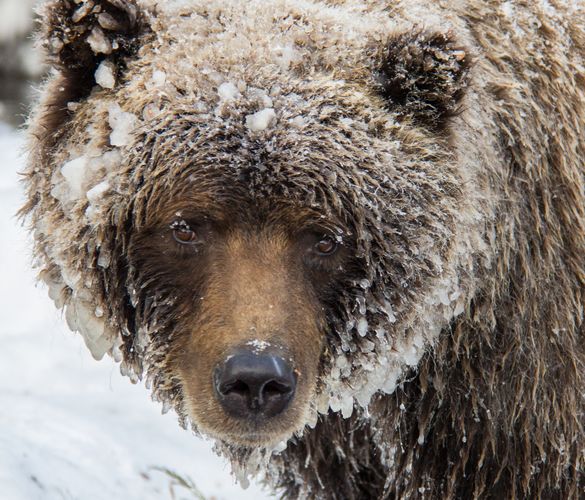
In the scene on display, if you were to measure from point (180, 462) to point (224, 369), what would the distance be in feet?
7.50

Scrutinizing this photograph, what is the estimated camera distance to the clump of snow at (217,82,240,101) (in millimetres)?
2959

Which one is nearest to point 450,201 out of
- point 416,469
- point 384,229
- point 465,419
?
point 384,229

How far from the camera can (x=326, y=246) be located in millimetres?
3098

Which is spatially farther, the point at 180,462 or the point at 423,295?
the point at 180,462

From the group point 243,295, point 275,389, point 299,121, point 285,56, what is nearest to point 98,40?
point 285,56

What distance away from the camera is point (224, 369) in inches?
113

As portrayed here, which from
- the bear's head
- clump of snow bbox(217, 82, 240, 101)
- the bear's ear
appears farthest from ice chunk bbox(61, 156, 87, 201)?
the bear's ear

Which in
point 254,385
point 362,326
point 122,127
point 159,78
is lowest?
point 362,326

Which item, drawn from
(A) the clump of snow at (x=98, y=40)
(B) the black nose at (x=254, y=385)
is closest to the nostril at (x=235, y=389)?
(B) the black nose at (x=254, y=385)

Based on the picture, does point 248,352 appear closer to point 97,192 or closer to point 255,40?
point 97,192

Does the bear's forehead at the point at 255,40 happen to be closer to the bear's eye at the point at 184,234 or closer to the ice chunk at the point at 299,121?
the ice chunk at the point at 299,121

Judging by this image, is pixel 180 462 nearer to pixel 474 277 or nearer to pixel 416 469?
pixel 416 469

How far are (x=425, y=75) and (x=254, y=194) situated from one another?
2.17 ft

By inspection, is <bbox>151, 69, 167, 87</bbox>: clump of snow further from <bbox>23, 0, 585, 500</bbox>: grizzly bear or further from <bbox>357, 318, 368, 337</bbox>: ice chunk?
Answer: <bbox>357, 318, 368, 337</bbox>: ice chunk
